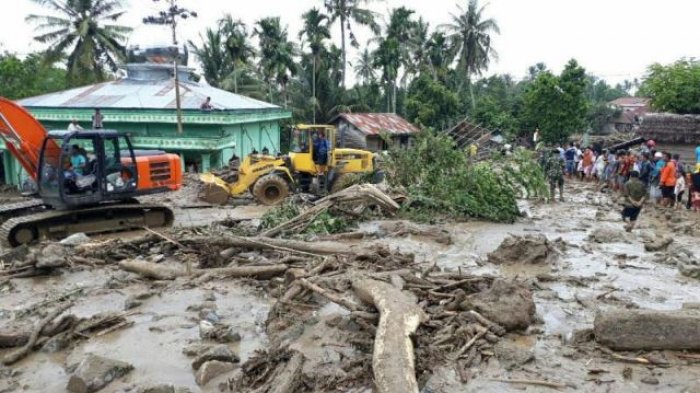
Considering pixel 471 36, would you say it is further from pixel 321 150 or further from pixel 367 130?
pixel 321 150

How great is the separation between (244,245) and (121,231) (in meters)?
4.38

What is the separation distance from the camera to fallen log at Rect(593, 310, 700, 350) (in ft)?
17.6

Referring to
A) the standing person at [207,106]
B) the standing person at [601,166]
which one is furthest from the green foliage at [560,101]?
the standing person at [207,106]

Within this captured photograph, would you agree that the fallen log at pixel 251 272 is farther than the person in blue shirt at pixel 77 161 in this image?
No

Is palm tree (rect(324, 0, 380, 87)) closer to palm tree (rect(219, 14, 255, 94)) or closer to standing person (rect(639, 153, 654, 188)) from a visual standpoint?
palm tree (rect(219, 14, 255, 94))

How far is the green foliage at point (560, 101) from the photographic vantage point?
95.3ft

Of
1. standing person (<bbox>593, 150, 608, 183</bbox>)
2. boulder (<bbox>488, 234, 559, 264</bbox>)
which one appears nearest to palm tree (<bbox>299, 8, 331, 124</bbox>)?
standing person (<bbox>593, 150, 608, 183</bbox>)

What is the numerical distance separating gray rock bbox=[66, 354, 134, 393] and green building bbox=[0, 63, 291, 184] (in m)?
18.0

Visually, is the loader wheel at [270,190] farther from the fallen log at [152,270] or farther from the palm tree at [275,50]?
the palm tree at [275,50]

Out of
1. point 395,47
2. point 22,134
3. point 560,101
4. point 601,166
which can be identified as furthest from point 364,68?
point 22,134

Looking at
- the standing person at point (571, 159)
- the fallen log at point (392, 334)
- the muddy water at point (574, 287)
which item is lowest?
the muddy water at point (574, 287)

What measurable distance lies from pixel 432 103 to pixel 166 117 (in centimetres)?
1696

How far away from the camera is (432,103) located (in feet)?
114

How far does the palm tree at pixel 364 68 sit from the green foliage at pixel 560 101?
1581 centimetres
